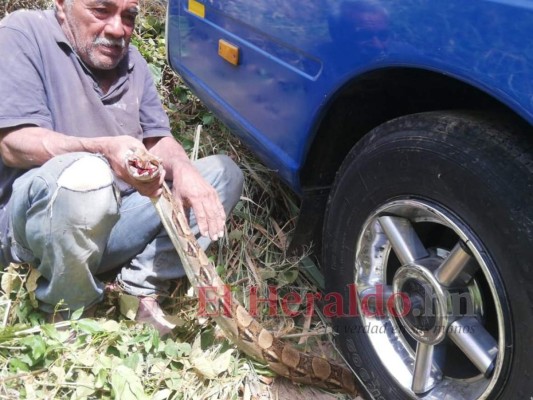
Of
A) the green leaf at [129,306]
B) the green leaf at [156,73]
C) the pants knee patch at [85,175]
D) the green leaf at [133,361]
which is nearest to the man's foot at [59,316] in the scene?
the green leaf at [129,306]

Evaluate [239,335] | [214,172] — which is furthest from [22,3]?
[239,335]

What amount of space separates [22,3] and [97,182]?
3165 mm

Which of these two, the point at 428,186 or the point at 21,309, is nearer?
the point at 428,186

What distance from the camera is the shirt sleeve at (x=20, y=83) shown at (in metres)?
1.99

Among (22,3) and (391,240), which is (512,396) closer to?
(391,240)

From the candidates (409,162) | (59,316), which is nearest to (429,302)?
(409,162)

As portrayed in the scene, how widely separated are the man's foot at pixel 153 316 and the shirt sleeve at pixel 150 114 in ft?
2.45

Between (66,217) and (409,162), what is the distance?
3.74ft

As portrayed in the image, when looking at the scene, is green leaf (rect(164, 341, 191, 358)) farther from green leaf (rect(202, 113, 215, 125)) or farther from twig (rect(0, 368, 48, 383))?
green leaf (rect(202, 113, 215, 125))

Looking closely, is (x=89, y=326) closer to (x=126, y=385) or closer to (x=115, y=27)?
(x=126, y=385)

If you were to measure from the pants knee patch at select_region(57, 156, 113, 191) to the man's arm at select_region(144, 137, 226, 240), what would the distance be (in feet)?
1.06

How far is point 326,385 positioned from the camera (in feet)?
6.61

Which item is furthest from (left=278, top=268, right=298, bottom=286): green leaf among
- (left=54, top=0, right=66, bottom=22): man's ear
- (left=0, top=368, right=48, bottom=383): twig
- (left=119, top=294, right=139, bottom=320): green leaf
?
(left=54, top=0, right=66, bottom=22): man's ear

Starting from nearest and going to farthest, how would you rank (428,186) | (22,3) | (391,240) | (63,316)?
(428,186) → (391,240) → (63,316) → (22,3)
